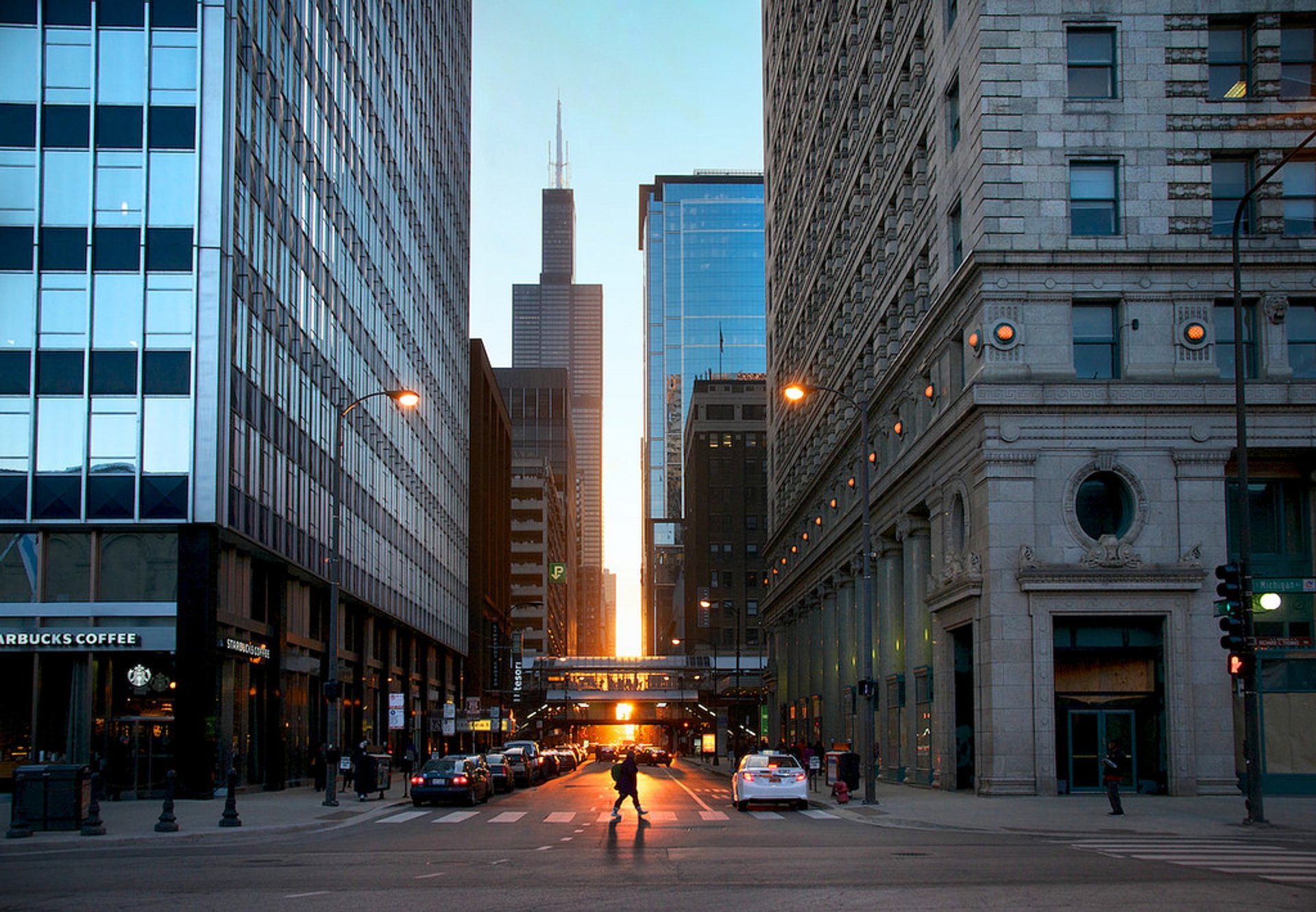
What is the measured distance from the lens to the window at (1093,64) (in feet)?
130

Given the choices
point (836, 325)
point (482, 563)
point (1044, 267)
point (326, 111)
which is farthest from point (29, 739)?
point (482, 563)

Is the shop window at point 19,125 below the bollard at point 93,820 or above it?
above

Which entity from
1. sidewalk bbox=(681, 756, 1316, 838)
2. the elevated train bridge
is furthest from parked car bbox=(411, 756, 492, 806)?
the elevated train bridge

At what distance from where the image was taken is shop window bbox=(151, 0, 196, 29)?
143 feet

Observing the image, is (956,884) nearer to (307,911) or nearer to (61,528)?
(307,911)

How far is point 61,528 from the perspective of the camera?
1644 inches

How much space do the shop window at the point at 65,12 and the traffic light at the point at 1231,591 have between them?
35.6m

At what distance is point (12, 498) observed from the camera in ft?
137

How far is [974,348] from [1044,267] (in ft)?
9.27

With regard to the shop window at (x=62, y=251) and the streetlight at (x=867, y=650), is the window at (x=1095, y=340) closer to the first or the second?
the streetlight at (x=867, y=650)

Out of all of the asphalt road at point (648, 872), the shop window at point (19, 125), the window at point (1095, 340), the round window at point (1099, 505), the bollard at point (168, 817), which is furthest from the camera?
the shop window at point (19, 125)

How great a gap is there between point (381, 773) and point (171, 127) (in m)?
20.8

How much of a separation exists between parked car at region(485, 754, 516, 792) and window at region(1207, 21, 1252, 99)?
30619 mm

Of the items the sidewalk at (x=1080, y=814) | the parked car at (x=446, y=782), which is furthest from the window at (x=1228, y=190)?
the parked car at (x=446, y=782)
